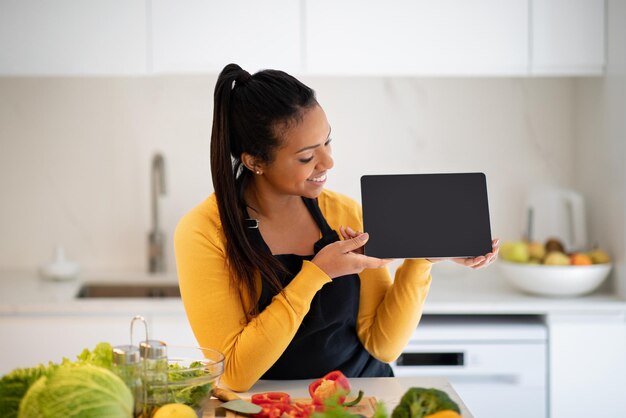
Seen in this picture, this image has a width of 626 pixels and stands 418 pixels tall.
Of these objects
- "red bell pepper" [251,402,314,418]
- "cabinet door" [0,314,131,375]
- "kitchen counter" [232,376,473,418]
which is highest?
"red bell pepper" [251,402,314,418]

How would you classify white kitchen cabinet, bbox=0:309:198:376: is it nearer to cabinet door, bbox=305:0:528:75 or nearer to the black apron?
cabinet door, bbox=305:0:528:75

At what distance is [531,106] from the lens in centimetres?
362

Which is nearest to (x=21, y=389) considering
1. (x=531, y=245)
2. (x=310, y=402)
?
(x=310, y=402)

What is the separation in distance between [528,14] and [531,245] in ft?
2.72

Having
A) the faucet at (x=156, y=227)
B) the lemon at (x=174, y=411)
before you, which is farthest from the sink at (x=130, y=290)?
the lemon at (x=174, y=411)

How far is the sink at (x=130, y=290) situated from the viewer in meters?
3.47

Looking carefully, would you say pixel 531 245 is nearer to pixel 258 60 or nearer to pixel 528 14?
pixel 528 14

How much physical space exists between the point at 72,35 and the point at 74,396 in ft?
7.09

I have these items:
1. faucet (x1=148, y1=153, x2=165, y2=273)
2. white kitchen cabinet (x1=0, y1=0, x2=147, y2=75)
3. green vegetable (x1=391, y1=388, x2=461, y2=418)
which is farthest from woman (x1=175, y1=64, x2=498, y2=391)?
faucet (x1=148, y1=153, x2=165, y2=273)

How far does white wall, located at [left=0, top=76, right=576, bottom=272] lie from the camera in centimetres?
361

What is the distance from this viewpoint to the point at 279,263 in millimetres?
1957

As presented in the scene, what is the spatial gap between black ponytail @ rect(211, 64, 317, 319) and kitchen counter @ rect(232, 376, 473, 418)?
6.3 inches

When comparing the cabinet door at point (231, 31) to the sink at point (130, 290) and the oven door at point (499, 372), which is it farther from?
Result: the oven door at point (499, 372)

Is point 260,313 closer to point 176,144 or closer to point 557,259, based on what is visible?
point 557,259
